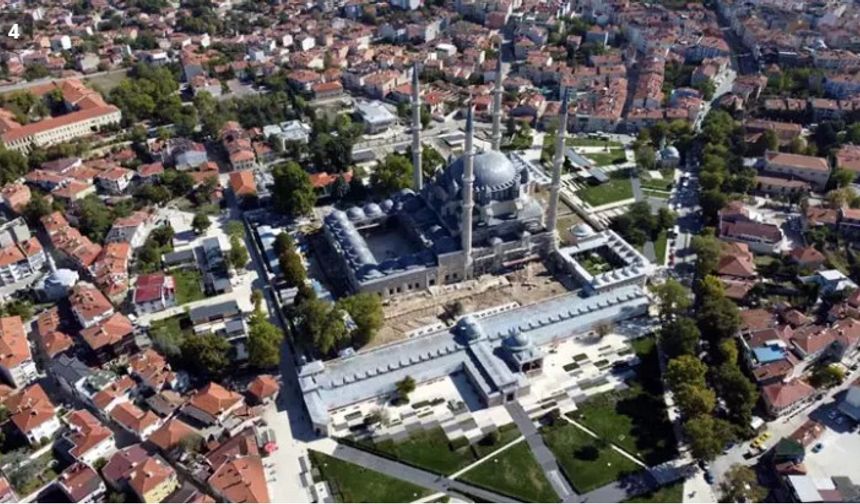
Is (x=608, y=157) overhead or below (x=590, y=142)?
below

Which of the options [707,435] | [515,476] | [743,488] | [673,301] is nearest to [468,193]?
[673,301]

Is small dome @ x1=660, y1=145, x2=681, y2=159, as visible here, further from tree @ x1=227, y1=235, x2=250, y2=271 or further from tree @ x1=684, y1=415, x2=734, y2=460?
tree @ x1=227, y1=235, x2=250, y2=271

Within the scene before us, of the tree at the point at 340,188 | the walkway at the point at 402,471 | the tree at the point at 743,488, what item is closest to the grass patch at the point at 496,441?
the walkway at the point at 402,471

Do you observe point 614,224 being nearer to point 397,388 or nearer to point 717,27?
point 397,388

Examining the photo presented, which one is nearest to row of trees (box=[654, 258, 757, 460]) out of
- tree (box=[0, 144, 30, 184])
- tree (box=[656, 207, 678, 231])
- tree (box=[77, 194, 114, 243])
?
tree (box=[656, 207, 678, 231])

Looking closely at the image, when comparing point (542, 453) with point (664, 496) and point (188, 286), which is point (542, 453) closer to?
point (664, 496)

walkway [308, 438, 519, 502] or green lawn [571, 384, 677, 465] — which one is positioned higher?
green lawn [571, 384, 677, 465]
